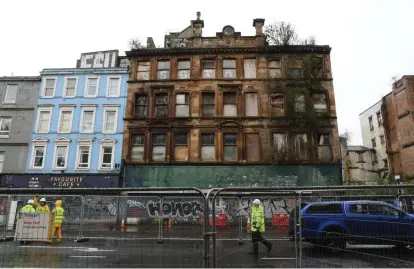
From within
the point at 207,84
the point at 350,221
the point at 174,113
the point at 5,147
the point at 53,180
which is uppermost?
the point at 207,84

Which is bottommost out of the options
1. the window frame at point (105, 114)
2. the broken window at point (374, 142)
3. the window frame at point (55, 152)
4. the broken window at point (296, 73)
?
the window frame at point (55, 152)

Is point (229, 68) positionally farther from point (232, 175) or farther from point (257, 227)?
point (257, 227)

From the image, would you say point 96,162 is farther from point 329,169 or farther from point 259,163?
point 329,169

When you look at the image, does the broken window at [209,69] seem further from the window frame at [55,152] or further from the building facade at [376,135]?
the building facade at [376,135]

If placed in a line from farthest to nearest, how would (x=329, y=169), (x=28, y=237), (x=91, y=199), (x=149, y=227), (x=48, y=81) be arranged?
1. (x=48, y=81)
2. (x=329, y=169)
3. (x=91, y=199)
4. (x=149, y=227)
5. (x=28, y=237)

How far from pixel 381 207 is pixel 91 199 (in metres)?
7.31

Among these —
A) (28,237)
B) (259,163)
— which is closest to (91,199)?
(28,237)

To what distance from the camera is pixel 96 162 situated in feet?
86.8

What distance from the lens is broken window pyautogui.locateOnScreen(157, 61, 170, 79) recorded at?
93.7ft

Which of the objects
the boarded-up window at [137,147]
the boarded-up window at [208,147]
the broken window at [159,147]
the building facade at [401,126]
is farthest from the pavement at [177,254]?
the building facade at [401,126]

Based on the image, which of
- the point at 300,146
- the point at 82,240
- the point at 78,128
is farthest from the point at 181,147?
the point at 82,240

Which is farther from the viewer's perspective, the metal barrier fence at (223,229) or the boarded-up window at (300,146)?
the boarded-up window at (300,146)

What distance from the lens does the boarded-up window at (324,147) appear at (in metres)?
25.6

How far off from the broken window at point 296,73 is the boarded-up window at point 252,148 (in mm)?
6354
